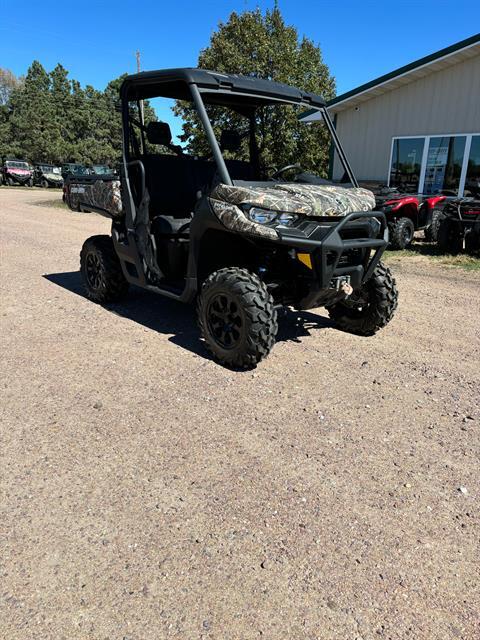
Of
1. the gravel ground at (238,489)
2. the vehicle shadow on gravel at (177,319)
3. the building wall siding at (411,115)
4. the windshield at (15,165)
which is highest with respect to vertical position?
the building wall siding at (411,115)

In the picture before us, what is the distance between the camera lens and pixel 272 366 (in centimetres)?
425

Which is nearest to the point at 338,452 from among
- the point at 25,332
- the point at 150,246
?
the point at 150,246

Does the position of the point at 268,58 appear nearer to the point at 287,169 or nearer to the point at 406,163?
the point at 406,163

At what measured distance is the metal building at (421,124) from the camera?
43.1ft

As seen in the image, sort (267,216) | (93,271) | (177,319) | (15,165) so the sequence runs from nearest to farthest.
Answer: (267,216) → (177,319) → (93,271) → (15,165)

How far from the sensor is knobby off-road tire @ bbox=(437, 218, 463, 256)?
9.77 metres

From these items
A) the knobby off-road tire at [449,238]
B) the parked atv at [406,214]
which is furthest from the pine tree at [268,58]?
the knobby off-road tire at [449,238]

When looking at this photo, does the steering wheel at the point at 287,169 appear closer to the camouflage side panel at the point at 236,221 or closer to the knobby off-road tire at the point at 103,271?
the camouflage side panel at the point at 236,221

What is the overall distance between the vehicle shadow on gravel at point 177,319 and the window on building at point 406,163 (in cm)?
1049

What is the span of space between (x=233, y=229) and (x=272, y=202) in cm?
36

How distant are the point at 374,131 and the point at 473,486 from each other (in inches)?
580

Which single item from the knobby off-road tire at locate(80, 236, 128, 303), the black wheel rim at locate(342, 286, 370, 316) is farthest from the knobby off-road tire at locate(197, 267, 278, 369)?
the knobby off-road tire at locate(80, 236, 128, 303)

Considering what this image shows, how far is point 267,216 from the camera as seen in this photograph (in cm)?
379

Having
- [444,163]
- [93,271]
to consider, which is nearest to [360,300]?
[93,271]
